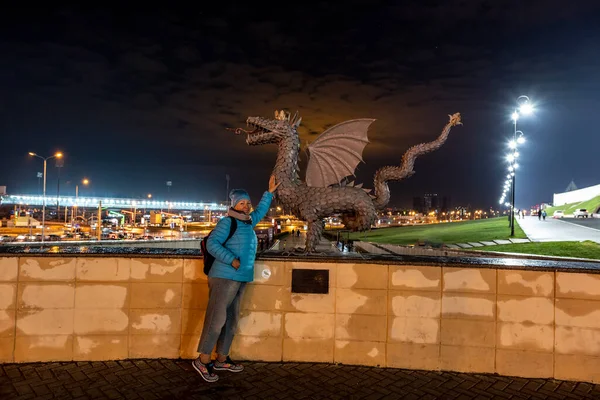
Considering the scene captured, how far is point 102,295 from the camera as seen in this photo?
4.33 metres

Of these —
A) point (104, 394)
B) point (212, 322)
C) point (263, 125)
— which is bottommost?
point (104, 394)

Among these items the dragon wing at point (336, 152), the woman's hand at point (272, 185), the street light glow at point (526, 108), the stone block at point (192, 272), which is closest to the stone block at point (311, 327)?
the stone block at point (192, 272)

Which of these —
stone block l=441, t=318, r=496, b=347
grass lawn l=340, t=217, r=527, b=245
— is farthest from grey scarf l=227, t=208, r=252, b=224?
grass lawn l=340, t=217, r=527, b=245

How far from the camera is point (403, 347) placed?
4289 mm

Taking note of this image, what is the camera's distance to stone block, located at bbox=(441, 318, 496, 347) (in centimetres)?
421

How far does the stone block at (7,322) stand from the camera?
412 cm

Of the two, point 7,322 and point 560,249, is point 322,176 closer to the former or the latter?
point 7,322

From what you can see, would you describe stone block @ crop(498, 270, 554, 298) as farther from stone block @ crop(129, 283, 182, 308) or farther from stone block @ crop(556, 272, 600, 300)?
stone block @ crop(129, 283, 182, 308)

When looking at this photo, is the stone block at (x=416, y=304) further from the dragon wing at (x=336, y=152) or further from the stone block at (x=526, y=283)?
the dragon wing at (x=336, y=152)

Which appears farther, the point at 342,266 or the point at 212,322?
the point at 342,266

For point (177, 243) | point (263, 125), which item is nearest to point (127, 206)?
point (177, 243)

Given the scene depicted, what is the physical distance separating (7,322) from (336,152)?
4.97 m

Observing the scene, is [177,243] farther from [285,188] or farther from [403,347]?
[403,347]

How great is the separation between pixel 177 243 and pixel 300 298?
44.5ft
